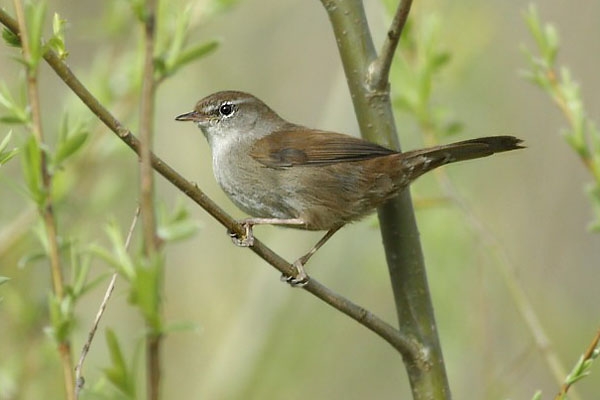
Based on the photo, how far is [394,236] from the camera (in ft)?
9.05

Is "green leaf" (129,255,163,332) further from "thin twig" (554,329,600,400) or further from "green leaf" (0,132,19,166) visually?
"thin twig" (554,329,600,400)

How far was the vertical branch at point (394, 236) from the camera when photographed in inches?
102

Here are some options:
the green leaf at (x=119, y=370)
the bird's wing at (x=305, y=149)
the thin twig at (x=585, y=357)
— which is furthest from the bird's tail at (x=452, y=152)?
the green leaf at (x=119, y=370)

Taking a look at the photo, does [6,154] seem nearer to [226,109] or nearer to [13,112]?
[13,112]

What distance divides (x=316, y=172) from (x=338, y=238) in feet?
5.58

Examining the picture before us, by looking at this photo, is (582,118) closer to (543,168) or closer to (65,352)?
(65,352)

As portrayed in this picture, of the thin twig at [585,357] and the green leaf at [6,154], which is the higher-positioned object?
the green leaf at [6,154]

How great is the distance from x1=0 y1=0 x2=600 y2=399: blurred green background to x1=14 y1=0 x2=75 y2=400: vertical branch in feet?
5.89

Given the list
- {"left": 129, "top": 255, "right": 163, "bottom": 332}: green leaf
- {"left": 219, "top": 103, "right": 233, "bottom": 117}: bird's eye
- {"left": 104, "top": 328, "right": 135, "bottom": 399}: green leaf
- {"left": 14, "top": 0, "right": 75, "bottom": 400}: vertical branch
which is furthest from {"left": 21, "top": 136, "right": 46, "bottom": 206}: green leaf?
{"left": 219, "top": 103, "right": 233, "bottom": 117}: bird's eye

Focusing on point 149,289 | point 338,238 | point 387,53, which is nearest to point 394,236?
point 387,53

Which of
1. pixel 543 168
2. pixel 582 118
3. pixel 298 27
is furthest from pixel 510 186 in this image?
pixel 582 118

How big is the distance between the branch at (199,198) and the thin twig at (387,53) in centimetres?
62

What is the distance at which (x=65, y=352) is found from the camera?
192 centimetres

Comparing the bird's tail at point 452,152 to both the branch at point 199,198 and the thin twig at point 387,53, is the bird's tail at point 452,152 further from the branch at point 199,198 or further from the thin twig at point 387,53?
the branch at point 199,198
